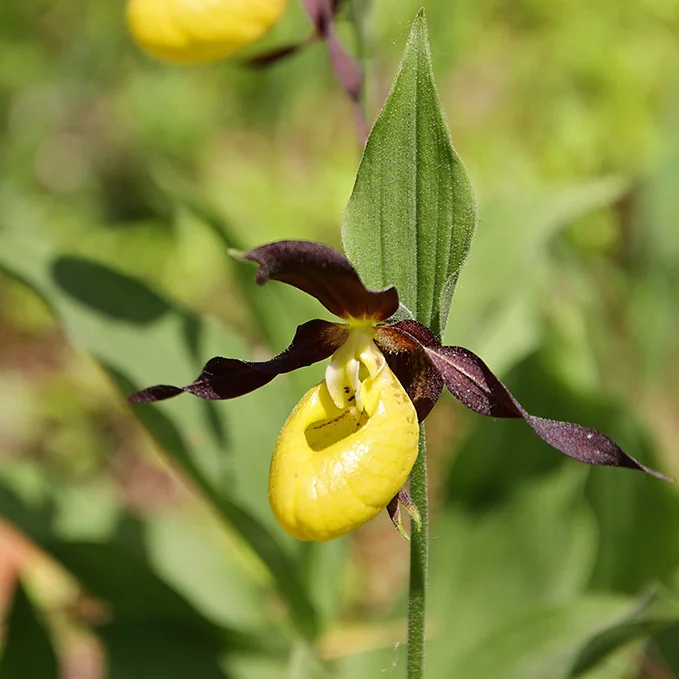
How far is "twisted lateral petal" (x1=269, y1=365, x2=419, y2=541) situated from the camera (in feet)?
2.61

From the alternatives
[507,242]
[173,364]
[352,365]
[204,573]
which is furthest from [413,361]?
[204,573]

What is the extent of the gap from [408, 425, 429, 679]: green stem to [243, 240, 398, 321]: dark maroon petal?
5.4 inches

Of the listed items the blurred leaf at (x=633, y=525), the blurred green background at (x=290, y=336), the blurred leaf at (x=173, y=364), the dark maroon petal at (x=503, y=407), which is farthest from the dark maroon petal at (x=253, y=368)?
the blurred leaf at (x=633, y=525)

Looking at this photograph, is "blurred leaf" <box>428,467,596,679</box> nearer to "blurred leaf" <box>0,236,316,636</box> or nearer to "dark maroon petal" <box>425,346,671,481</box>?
"blurred leaf" <box>0,236,316,636</box>

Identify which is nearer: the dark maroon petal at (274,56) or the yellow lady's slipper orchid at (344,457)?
the yellow lady's slipper orchid at (344,457)

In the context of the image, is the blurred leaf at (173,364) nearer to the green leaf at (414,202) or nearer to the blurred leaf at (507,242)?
the blurred leaf at (507,242)

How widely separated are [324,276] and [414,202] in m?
0.15

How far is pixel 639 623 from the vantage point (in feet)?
3.35

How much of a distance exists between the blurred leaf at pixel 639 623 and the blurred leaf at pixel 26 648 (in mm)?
857

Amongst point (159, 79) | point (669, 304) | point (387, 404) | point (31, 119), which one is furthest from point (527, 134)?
point (387, 404)

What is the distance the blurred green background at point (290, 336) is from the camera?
140cm

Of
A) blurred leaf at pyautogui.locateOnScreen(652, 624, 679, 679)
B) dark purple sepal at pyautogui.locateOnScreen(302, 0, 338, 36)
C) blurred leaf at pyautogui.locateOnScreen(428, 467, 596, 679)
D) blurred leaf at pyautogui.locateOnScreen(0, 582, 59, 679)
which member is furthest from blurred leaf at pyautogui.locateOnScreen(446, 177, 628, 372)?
blurred leaf at pyautogui.locateOnScreen(0, 582, 59, 679)

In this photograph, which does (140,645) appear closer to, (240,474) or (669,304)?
(240,474)

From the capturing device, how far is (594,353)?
2318 mm
